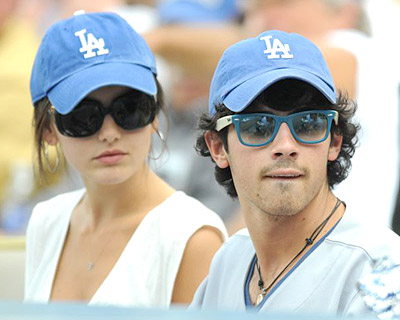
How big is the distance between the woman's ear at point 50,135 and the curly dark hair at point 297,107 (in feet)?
1.93

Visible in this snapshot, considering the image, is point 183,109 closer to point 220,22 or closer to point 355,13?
point 220,22

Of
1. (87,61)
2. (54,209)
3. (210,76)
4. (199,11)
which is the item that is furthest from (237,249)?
(199,11)

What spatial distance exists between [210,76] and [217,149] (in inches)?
91.6

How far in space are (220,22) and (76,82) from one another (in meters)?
2.14

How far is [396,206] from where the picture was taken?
316 centimetres

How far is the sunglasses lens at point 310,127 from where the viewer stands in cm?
217

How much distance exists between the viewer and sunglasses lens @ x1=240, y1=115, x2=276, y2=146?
2.18 meters

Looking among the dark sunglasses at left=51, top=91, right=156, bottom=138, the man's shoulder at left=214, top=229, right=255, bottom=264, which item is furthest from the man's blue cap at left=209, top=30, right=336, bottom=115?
the dark sunglasses at left=51, top=91, right=156, bottom=138

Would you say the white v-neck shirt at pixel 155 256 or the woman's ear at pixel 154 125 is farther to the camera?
the woman's ear at pixel 154 125

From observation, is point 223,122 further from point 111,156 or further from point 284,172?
point 111,156

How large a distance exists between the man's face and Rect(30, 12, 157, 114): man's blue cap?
738mm

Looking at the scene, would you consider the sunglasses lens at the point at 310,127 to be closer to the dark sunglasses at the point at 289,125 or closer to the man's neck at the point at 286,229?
the dark sunglasses at the point at 289,125

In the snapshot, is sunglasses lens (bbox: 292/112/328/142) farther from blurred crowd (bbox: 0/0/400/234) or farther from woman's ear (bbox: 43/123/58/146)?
woman's ear (bbox: 43/123/58/146)

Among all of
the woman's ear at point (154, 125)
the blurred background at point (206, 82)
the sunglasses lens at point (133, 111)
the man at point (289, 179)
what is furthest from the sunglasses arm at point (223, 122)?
the blurred background at point (206, 82)
